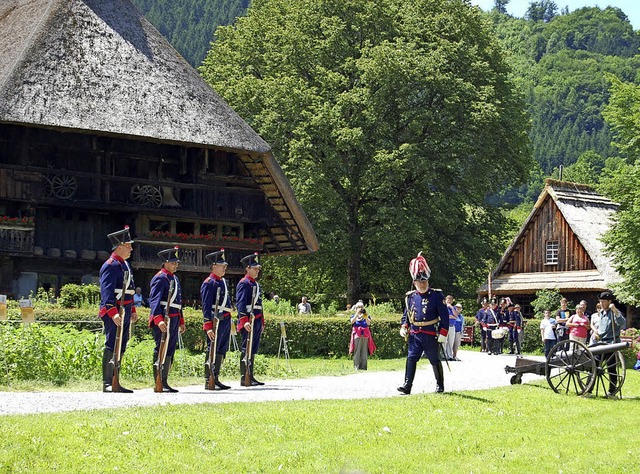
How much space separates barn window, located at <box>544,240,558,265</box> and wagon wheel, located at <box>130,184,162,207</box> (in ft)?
67.9

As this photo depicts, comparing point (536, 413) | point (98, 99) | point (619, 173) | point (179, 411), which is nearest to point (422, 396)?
point (536, 413)

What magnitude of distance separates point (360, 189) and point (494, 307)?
999 centimetres

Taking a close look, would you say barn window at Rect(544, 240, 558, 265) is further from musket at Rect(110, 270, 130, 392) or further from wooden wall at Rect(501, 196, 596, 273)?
musket at Rect(110, 270, 130, 392)

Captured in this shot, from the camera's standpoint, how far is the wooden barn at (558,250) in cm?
Answer: 4841

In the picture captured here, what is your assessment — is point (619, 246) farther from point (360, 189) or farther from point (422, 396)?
point (422, 396)

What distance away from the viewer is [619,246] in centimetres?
3759

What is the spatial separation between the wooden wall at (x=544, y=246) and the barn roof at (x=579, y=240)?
9.3 inches

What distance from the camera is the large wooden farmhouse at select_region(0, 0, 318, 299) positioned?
35.1 metres

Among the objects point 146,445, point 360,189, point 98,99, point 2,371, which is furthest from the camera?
point 360,189

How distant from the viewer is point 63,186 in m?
36.8

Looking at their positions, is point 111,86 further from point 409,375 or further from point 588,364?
point 588,364

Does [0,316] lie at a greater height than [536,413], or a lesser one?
greater

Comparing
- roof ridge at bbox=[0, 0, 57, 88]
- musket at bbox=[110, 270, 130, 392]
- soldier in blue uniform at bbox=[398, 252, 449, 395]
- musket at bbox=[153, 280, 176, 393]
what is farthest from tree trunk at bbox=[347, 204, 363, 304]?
musket at bbox=[110, 270, 130, 392]

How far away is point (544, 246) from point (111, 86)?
23980 millimetres
